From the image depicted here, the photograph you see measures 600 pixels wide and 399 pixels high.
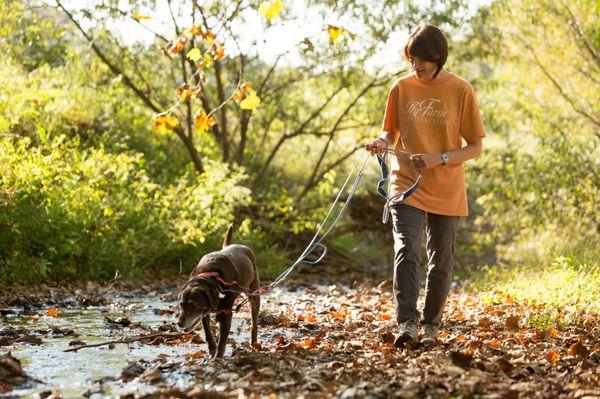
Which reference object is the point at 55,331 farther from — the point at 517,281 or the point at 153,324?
the point at 517,281

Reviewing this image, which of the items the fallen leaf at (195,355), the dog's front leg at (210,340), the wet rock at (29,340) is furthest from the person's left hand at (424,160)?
the wet rock at (29,340)

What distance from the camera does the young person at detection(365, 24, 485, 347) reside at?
573 centimetres

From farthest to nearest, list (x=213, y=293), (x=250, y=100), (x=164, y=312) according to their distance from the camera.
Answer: (x=164, y=312), (x=250, y=100), (x=213, y=293)

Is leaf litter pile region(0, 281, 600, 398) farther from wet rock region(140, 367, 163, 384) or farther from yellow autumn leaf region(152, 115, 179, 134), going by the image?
yellow autumn leaf region(152, 115, 179, 134)

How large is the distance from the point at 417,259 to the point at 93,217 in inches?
237

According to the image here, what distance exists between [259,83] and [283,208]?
8.08ft

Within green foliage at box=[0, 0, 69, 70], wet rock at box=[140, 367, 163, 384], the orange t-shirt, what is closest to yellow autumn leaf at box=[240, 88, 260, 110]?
the orange t-shirt

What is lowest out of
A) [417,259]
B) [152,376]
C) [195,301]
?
[152,376]

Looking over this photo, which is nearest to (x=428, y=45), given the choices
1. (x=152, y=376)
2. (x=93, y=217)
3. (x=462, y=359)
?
(x=462, y=359)

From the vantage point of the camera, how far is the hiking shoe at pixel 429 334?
18.7ft

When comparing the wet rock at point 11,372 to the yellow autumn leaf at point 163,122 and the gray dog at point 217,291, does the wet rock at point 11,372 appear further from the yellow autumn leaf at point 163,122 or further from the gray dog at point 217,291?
the yellow autumn leaf at point 163,122

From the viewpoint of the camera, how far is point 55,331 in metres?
6.43

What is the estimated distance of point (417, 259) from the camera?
19.0 ft

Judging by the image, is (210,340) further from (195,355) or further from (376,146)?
(376,146)
